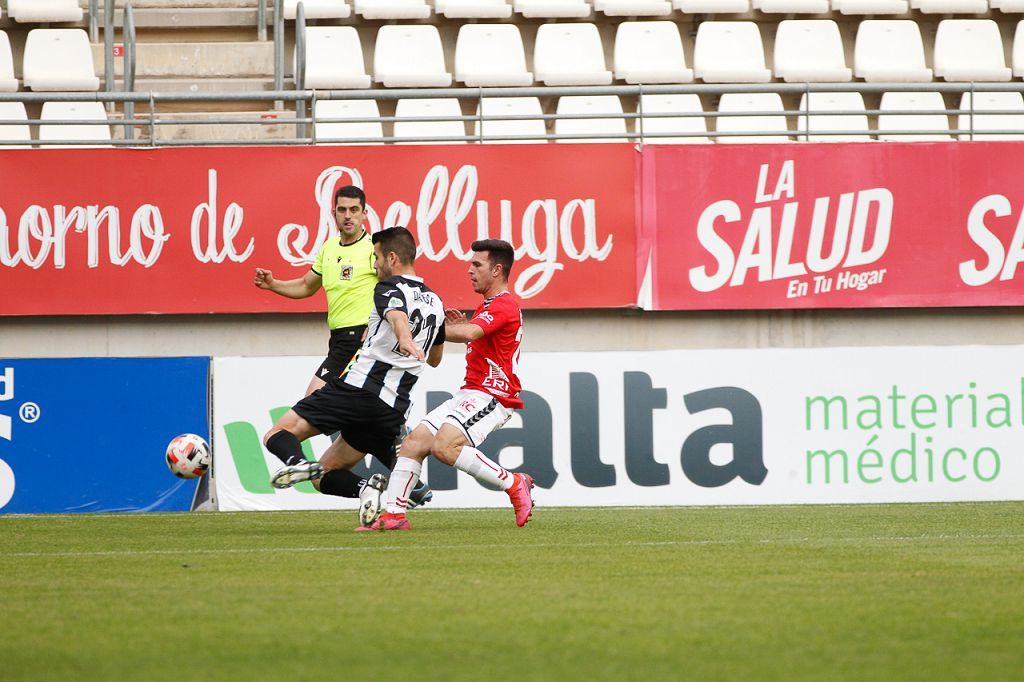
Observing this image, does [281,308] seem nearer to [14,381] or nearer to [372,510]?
[14,381]

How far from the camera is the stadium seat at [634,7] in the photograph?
54.3ft

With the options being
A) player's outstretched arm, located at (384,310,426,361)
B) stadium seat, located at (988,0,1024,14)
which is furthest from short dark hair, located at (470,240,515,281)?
stadium seat, located at (988,0,1024,14)

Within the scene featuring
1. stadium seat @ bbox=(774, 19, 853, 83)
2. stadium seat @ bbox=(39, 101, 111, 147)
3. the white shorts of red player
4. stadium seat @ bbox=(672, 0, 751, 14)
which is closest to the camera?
the white shorts of red player

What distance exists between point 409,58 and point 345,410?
8.40 m

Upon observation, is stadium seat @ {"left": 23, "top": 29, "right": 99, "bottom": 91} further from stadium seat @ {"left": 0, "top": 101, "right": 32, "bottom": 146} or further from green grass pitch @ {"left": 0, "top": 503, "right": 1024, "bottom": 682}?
green grass pitch @ {"left": 0, "top": 503, "right": 1024, "bottom": 682}

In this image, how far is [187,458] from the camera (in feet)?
A: 28.3

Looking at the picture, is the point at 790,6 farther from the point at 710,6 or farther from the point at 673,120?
the point at 673,120

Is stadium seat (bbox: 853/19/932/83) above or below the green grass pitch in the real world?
above

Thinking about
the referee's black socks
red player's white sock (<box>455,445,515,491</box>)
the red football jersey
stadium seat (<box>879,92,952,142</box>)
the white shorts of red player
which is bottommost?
red player's white sock (<box>455,445,515,491</box>)

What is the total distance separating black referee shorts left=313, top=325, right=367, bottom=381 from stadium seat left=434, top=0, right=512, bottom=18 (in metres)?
7.96

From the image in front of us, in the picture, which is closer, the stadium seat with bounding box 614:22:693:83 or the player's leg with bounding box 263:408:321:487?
the player's leg with bounding box 263:408:321:487

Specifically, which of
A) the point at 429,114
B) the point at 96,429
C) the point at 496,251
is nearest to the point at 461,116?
the point at 429,114

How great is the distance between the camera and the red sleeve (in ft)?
26.7

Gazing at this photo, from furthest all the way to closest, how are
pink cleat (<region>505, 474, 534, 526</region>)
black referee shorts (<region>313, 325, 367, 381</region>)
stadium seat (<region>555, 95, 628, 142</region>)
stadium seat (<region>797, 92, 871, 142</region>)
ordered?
stadium seat (<region>797, 92, 871, 142</region>) < stadium seat (<region>555, 95, 628, 142</region>) < black referee shorts (<region>313, 325, 367, 381</region>) < pink cleat (<region>505, 474, 534, 526</region>)
